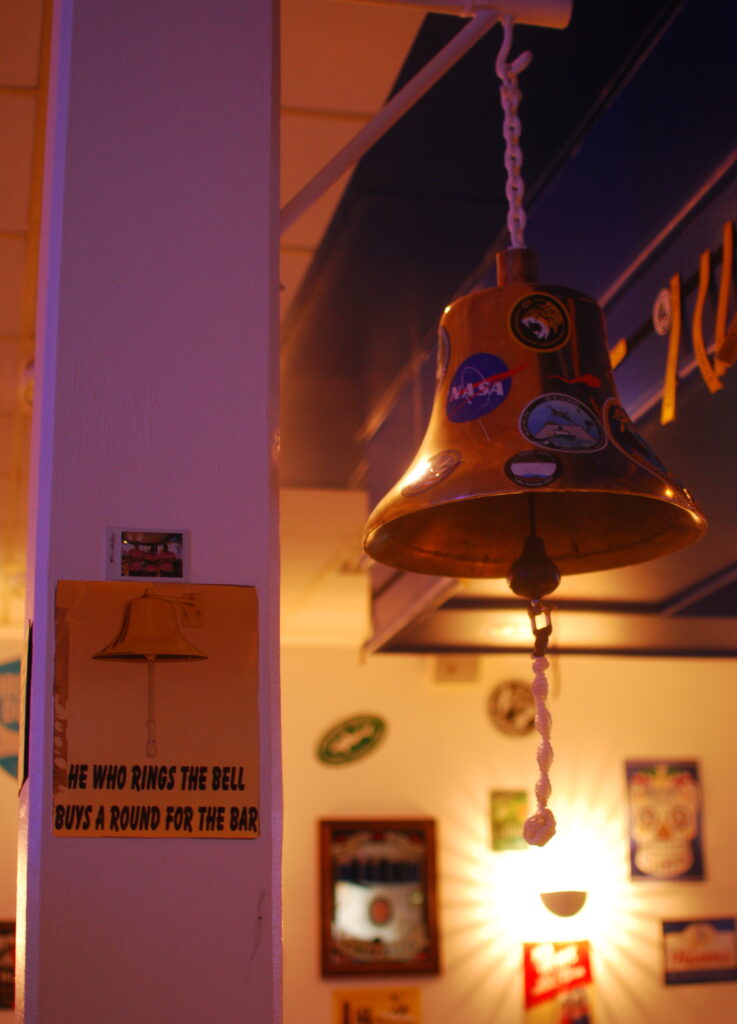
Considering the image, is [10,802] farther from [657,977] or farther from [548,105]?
[548,105]

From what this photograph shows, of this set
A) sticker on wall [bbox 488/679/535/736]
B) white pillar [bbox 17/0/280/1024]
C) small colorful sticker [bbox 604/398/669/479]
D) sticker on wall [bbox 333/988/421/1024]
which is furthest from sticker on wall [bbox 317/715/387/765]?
white pillar [bbox 17/0/280/1024]

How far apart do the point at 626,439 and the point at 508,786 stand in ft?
17.1

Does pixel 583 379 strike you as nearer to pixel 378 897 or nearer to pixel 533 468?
pixel 533 468

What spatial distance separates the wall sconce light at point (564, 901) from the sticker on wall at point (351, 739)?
509cm

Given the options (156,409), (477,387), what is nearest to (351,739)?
(477,387)

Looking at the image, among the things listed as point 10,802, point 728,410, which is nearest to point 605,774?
point 10,802

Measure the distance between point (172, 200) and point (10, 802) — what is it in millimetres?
5441

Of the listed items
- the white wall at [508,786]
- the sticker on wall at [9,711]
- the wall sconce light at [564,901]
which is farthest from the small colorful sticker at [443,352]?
the white wall at [508,786]

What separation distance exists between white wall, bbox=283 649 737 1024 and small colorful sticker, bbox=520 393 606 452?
15.3 ft

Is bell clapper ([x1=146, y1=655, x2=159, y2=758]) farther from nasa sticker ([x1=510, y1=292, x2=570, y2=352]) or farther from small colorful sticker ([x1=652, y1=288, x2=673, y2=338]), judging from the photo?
small colorful sticker ([x1=652, y1=288, x2=673, y2=338])

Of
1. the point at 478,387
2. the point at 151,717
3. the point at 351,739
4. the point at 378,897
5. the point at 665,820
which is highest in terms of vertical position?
Result: the point at 478,387

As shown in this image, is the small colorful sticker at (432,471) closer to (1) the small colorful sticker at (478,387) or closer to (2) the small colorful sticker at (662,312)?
(1) the small colorful sticker at (478,387)

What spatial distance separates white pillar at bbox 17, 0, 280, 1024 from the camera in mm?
1151

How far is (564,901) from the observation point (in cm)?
140
